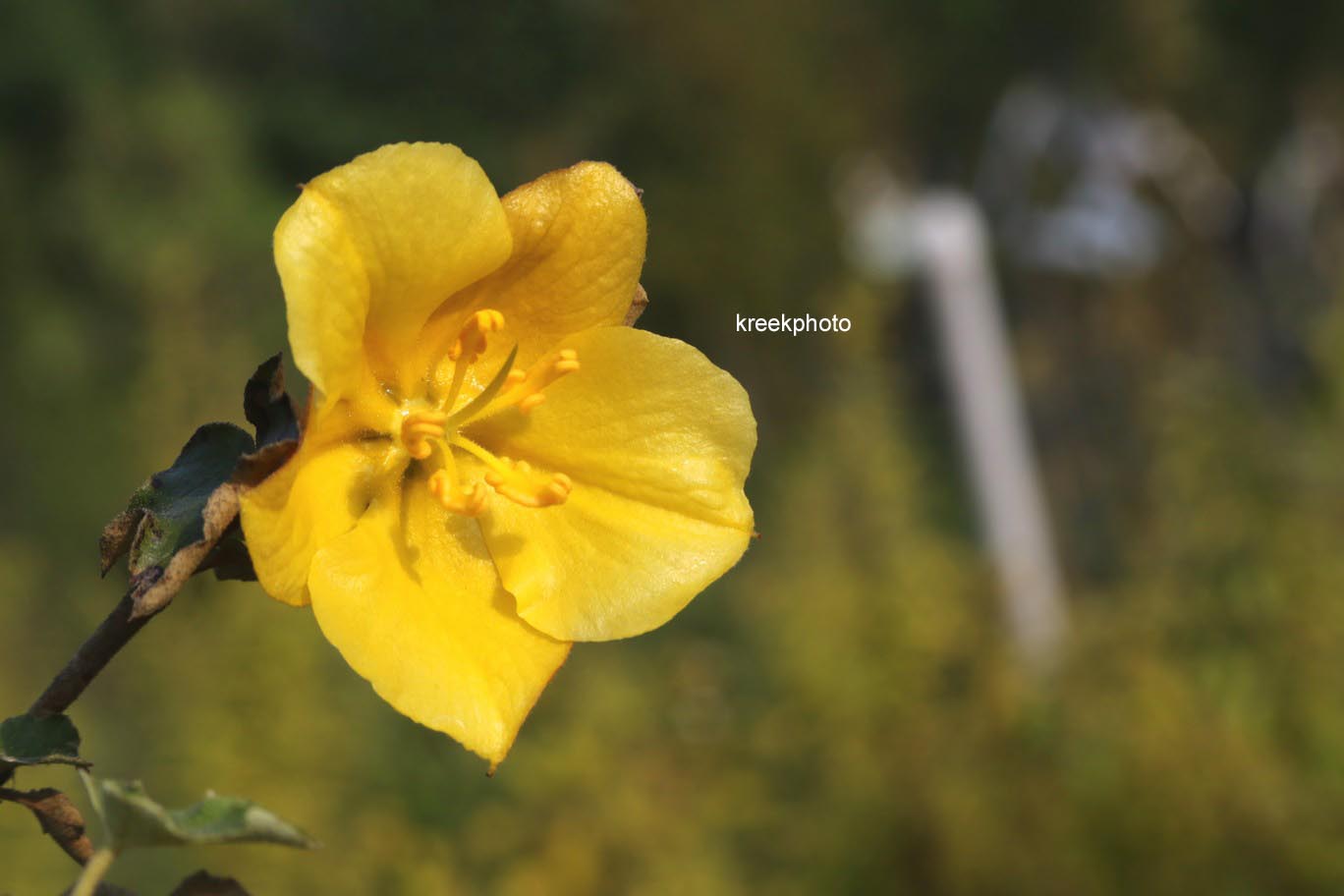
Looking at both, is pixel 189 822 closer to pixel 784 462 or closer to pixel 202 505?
pixel 202 505

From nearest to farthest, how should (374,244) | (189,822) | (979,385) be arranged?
(189,822) → (374,244) → (979,385)

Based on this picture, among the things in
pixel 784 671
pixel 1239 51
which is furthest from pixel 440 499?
pixel 1239 51

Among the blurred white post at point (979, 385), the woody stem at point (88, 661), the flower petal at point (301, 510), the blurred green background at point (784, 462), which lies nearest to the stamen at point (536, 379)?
the flower petal at point (301, 510)

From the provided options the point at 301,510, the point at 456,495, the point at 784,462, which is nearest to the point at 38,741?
the point at 301,510

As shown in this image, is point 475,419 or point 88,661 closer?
point 88,661

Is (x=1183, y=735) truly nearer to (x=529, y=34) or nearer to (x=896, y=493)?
(x=896, y=493)

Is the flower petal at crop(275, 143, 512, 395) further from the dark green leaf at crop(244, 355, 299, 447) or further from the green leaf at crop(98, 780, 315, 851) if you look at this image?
the green leaf at crop(98, 780, 315, 851)

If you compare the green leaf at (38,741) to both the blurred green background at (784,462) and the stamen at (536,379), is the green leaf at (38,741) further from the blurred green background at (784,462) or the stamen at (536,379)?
the blurred green background at (784,462)
